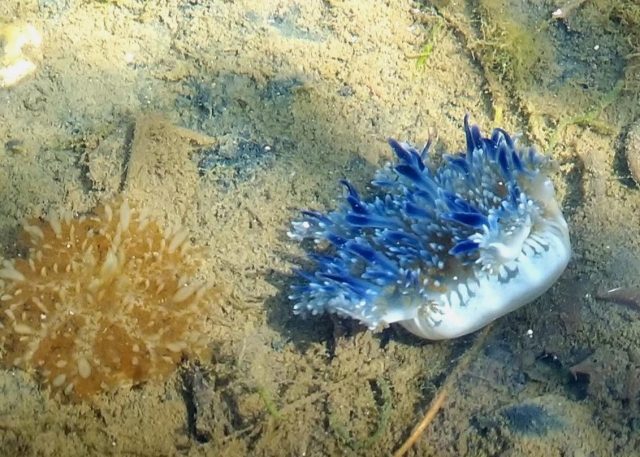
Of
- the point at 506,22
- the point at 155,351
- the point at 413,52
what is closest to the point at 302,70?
the point at 413,52

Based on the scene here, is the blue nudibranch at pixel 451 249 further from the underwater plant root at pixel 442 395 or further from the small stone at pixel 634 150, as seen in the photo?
the small stone at pixel 634 150

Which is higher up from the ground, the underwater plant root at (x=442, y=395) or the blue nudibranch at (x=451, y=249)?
the blue nudibranch at (x=451, y=249)

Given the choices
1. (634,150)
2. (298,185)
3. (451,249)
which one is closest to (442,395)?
(451,249)

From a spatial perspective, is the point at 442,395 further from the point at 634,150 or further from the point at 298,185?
the point at 634,150

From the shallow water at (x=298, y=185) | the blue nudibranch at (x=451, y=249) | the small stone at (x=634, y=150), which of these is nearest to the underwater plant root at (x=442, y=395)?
the shallow water at (x=298, y=185)

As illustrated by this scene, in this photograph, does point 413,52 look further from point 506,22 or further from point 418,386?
point 418,386

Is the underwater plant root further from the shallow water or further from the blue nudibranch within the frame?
the blue nudibranch

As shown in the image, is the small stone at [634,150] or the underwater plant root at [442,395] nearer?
the underwater plant root at [442,395]
